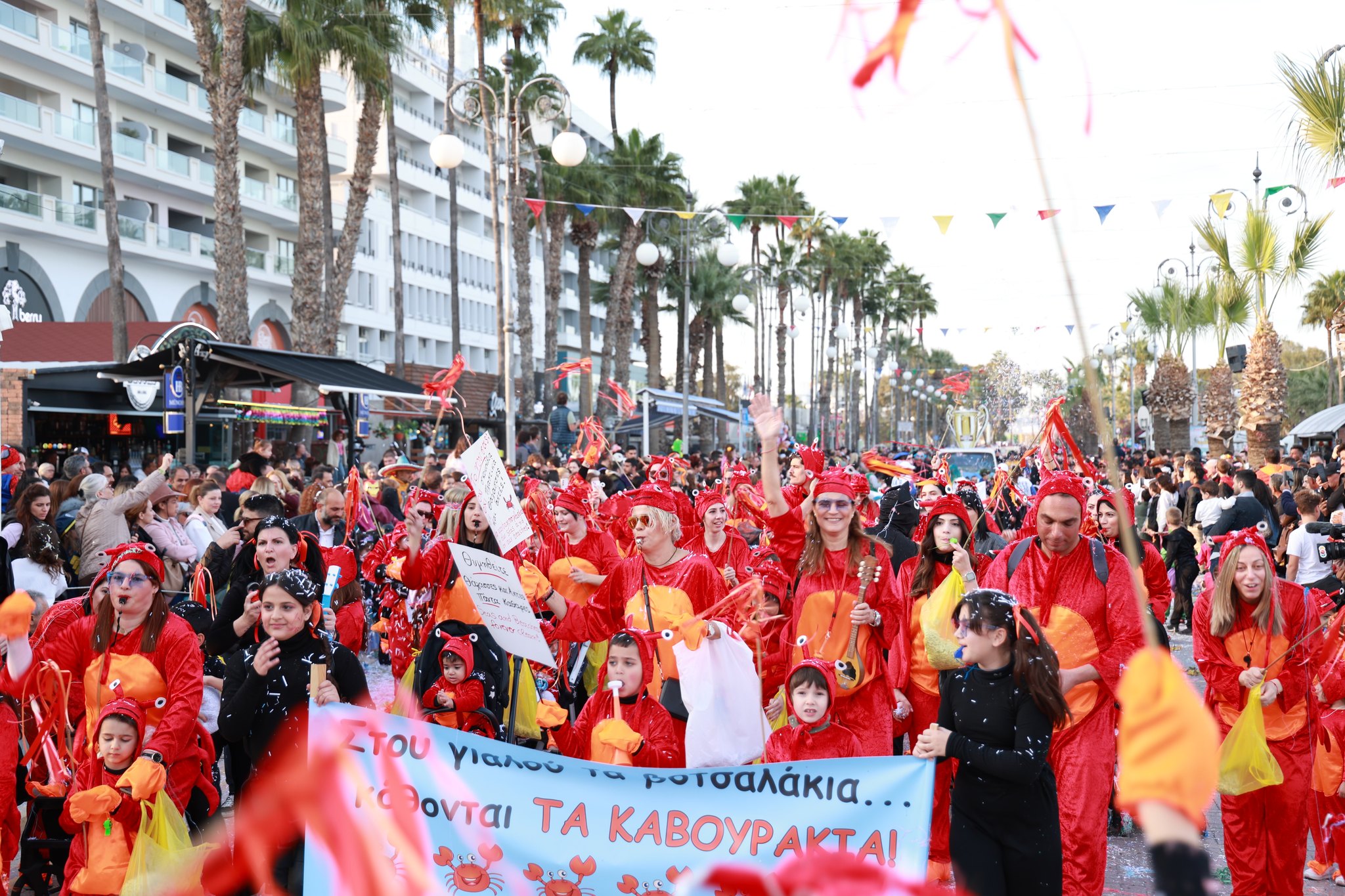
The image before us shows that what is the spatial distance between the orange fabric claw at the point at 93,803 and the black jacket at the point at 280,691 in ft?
1.52

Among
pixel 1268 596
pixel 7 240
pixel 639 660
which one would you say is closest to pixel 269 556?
pixel 639 660

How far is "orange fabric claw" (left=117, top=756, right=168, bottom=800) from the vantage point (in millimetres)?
4508

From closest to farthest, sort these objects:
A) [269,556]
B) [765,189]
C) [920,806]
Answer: [920,806] → [269,556] → [765,189]

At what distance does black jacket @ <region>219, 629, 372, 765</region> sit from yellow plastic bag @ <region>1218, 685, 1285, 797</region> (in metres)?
3.79

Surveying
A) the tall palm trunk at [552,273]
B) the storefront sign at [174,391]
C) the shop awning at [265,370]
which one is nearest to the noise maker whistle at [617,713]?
the shop awning at [265,370]

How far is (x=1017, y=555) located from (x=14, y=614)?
14.2 feet

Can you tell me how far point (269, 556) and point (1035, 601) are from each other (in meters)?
3.60

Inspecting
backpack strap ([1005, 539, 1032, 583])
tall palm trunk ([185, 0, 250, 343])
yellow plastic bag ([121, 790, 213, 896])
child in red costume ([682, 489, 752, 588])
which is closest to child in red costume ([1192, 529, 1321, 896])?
backpack strap ([1005, 539, 1032, 583])

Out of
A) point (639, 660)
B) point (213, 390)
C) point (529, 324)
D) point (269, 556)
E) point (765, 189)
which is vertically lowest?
point (639, 660)

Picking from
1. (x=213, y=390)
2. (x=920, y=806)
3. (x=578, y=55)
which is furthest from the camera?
(x=578, y=55)

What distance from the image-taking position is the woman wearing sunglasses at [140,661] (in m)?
4.87

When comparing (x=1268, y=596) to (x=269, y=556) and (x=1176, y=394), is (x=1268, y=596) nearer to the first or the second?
(x=269, y=556)

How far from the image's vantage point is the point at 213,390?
18.3 meters

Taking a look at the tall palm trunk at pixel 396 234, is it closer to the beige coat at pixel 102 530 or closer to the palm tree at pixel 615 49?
the palm tree at pixel 615 49
